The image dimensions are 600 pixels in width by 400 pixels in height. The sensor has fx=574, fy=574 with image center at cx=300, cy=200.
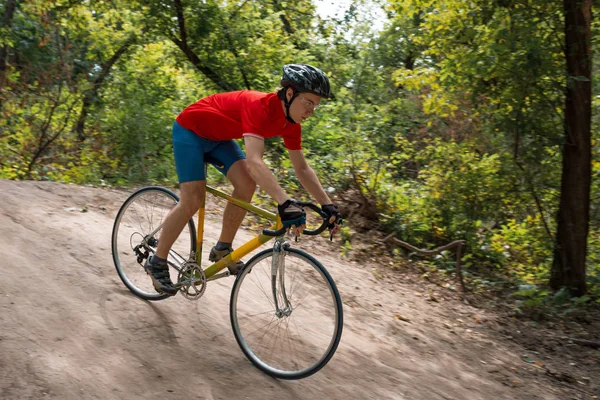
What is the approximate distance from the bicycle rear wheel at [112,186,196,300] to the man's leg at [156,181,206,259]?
0.76 feet

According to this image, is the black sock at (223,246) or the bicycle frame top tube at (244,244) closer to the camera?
the bicycle frame top tube at (244,244)

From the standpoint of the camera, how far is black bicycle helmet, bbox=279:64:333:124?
11.7 ft

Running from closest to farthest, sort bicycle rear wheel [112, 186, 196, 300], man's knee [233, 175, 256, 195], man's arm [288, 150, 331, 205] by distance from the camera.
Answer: man's arm [288, 150, 331, 205], man's knee [233, 175, 256, 195], bicycle rear wheel [112, 186, 196, 300]

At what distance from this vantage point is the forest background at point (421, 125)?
24.3 ft

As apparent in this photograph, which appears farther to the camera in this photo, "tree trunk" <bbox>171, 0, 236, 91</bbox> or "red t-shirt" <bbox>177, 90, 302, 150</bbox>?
"tree trunk" <bbox>171, 0, 236, 91</bbox>

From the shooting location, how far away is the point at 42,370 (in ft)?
10.8

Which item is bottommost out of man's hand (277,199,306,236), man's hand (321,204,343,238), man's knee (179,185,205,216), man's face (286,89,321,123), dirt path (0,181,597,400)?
dirt path (0,181,597,400)

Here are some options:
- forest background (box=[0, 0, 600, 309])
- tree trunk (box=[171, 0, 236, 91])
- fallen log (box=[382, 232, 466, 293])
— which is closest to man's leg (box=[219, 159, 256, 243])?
forest background (box=[0, 0, 600, 309])

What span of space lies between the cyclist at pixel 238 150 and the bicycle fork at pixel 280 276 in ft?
0.59

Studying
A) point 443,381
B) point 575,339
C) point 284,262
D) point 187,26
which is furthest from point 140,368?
point 187,26

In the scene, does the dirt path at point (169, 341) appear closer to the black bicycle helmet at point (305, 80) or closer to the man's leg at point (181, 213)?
the man's leg at point (181, 213)

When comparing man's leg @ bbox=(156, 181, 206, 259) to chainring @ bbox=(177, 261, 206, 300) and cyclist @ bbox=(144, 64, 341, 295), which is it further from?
chainring @ bbox=(177, 261, 206, 300)

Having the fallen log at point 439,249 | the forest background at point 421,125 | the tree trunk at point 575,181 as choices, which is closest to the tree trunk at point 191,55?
the forest background at point 421,125

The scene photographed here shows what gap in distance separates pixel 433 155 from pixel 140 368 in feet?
22.6
